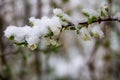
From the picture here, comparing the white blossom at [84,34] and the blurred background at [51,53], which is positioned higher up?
the blurred background at [51,53]

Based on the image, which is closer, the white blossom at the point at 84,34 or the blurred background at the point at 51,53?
the white blossom at the point at 84,34

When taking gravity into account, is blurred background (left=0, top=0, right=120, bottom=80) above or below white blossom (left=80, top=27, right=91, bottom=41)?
above

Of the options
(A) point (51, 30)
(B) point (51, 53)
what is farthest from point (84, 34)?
(B) point (51, 53)

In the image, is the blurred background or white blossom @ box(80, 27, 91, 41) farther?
the blurred background

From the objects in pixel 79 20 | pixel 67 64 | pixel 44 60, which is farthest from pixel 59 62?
pixel 79 20

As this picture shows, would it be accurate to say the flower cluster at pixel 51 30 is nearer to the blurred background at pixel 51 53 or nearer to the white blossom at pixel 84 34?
the white blossom at pixel 84 34

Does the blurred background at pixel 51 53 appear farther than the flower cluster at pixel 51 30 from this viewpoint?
Yes

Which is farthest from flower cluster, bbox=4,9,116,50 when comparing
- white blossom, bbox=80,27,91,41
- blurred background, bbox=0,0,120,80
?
blurred background, bbox=0,0,120,80

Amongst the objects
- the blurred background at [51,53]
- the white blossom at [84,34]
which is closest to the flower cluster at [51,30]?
the white blossom at [84,34]

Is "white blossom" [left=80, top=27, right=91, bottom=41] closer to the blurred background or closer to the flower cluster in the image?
the flower cluster

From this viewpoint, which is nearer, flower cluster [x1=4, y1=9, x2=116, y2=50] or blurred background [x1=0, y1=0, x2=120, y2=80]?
flower cluster [x1=4, y1=9, x2=116, y2=50]
